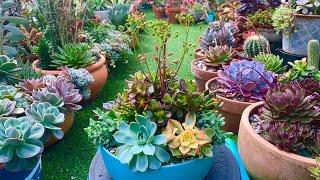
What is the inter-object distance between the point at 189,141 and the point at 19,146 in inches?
31.7

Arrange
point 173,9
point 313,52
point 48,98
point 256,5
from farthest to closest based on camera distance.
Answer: point 173,9 < point 256,5 < point 313,52 < point 48,98

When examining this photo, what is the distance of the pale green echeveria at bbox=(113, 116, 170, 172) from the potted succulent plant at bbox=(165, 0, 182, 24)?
17.6ft

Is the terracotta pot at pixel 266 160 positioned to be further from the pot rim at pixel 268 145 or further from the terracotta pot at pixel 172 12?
the terracotta pot at pixel 172 12

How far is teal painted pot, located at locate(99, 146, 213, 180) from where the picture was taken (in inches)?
65.1

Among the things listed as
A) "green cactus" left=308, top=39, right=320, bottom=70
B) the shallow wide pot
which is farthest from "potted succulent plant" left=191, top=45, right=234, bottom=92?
the shallow wide pot

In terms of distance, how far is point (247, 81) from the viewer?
2.63 meters

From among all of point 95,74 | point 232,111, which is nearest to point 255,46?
point 232,111

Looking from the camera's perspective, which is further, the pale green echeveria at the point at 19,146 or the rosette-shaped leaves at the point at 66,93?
the rosette-shaped leaves at the point at 66,93

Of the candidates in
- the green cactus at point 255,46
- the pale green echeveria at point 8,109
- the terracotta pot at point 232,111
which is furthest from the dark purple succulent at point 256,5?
the pale green echeveria at point 8,109

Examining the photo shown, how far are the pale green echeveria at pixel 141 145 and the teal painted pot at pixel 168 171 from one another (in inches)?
1.6

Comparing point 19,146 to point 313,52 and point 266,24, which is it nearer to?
point 313,52

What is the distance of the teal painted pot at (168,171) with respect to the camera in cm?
165

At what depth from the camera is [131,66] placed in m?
4.42

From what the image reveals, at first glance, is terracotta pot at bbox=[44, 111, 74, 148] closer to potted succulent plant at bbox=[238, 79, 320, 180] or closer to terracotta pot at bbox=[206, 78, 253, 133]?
terracotta pot at bbox=[206, 78, 253, 133]
